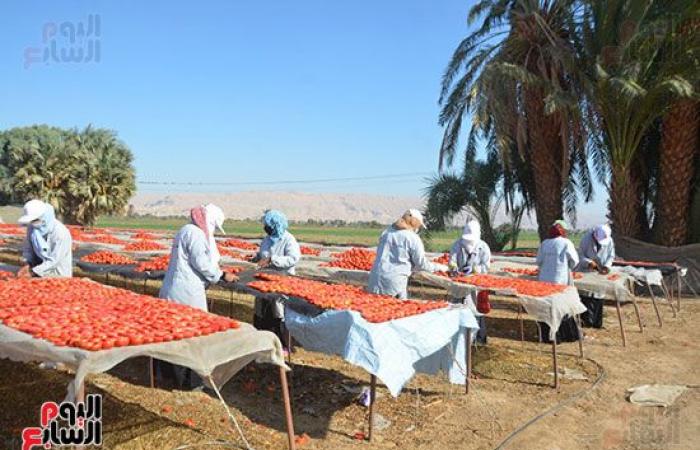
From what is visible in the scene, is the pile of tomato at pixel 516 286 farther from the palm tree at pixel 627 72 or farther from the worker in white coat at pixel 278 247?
the palm tree at pixel 627 72

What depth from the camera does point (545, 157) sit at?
17.5m

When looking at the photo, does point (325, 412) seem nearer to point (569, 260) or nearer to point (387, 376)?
point (387, 376)

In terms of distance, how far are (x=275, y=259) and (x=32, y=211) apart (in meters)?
2.98

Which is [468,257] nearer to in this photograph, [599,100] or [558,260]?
[558,260]

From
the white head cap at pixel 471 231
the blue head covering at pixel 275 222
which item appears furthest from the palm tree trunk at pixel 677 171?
the blue head covering at pixel 275 222

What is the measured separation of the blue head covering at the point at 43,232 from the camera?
6520 millimetres

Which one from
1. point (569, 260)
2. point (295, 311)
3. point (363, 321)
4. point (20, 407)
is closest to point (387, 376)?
point (363, 321)

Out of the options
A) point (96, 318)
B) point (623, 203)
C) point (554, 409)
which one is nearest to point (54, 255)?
point (96, 318)

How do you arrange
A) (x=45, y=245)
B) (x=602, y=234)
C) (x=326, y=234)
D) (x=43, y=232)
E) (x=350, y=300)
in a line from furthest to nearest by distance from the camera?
1. (x=326, y=234)
2. (x=602, y=234)
3. (x=45, y=245)
4. (x=43, y=232)
5. (x=350, y=300)

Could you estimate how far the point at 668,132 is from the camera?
15891 millimetres

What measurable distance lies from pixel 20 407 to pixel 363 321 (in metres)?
3.58

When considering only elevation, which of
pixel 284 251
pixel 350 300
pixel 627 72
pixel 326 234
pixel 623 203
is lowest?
pixel 326 234

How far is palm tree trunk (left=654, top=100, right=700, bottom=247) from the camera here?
51.3ft

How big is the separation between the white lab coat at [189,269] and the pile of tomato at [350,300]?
652mm
